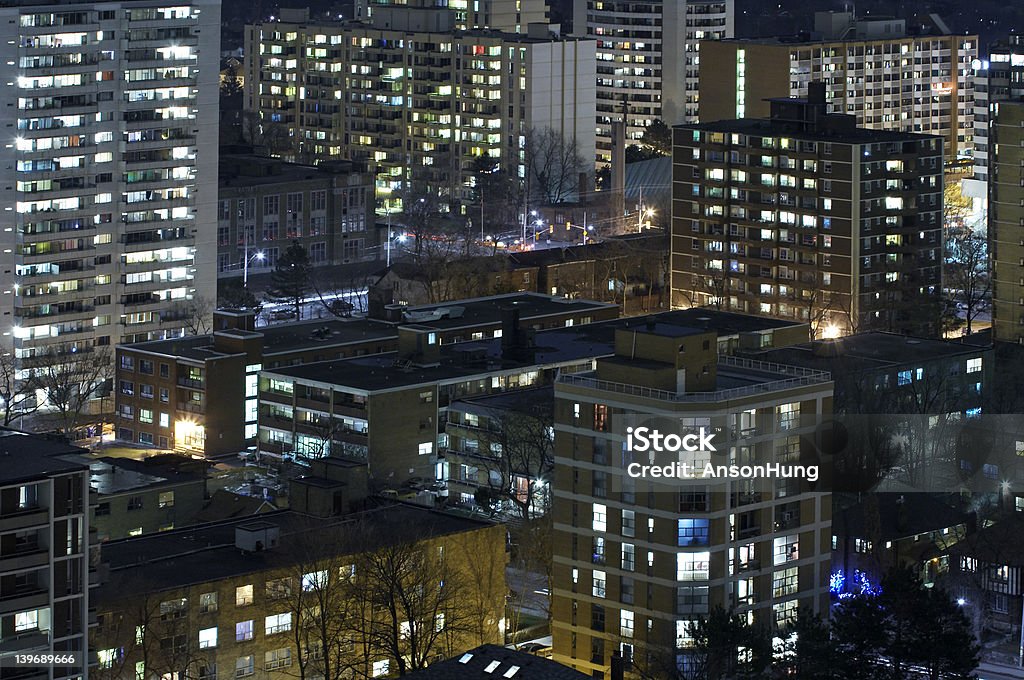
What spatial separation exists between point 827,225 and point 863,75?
140 ft

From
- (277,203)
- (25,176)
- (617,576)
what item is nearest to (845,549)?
(617,576)

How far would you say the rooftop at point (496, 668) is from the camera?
4612 centimetres

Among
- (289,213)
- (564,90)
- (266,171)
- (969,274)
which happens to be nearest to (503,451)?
(969,274)

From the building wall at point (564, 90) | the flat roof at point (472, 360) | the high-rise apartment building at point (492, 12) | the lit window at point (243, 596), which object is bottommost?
the lit window at point (243, 596)

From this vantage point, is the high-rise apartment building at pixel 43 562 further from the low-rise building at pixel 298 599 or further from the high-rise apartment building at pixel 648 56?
the high-rise apartment building at pixel 648 56

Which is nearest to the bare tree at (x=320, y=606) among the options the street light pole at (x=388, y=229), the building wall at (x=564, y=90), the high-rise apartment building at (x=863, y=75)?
the street light pole at (x=388, y=229)

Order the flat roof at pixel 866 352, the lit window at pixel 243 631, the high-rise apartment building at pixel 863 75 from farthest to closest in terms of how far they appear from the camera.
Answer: the high-rise apartment building at pixel 863 75
the flat roof at pixel 866 352
the lit window at pixel 243 631

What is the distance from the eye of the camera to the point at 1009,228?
87688mm

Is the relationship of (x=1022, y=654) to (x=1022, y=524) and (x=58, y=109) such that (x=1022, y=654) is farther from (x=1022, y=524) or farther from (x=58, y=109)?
(x=58, y=109)

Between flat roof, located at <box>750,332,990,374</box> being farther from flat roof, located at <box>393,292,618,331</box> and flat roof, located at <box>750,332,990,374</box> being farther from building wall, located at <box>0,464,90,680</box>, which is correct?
building wall, located at <box>0,464,90,680</box>

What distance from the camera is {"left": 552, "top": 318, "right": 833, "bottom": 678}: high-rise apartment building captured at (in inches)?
2087

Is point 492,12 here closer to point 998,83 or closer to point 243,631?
point 998,83

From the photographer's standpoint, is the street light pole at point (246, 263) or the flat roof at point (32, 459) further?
the street light pole at point (246, 263)

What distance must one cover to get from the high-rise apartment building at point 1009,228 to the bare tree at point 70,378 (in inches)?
1233
